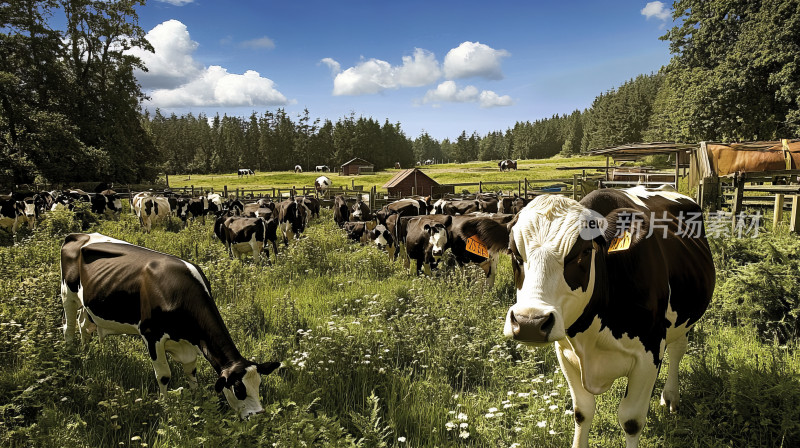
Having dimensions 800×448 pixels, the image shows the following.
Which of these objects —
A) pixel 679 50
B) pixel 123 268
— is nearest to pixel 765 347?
pixel 123 268

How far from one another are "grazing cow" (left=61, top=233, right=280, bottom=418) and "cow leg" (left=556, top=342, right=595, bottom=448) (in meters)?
2.52

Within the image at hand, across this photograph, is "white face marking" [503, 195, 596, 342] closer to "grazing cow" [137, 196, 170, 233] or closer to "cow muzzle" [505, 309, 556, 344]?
"cow muzzle" [505, 309, 556, 344]

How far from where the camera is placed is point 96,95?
3347 centimetres

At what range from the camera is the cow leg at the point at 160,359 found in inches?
158

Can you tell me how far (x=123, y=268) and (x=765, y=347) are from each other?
7.32 meters

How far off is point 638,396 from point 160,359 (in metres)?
4.31

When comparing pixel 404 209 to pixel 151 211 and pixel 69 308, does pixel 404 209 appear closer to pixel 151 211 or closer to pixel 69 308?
pixel 69 308

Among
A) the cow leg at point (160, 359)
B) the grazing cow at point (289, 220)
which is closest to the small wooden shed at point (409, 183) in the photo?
the grazing cow at point (289, 220)

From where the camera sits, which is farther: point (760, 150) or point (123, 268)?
point (760, 150)

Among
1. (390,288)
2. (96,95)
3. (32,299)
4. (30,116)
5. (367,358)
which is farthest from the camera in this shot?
(96,95)

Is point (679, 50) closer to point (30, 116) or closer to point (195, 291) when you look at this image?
point (195, 291)

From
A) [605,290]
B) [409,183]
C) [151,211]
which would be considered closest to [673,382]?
[605,290]

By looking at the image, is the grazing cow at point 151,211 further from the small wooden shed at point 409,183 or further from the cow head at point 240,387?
the small wooden shed at point 409,183

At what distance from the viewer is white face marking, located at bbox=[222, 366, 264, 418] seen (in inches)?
136
